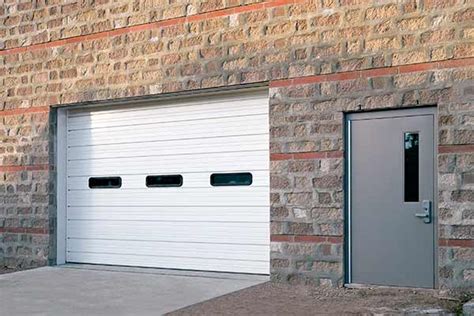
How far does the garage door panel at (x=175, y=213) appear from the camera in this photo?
10.3 metres

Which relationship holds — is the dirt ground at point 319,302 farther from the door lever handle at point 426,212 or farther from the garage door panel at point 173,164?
the garage door panel at point 173,164

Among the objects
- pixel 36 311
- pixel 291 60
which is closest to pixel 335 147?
pixel 291 60

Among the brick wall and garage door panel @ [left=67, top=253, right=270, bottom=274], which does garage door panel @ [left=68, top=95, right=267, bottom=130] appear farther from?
garage door panel @ [left=67, top=253, right=270, bottom=274]

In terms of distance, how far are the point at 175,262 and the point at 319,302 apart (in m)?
3.36

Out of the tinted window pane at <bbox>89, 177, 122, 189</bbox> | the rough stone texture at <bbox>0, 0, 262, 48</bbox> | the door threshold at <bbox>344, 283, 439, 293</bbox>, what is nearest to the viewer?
the door threshold at <bbox>344, 283, 439, 293</bbox>

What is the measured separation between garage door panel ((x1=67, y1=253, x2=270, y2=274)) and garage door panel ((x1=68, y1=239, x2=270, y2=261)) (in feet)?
0.22

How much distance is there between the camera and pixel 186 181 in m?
10.9

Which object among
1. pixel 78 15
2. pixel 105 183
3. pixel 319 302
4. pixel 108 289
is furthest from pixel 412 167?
pixel 78 15

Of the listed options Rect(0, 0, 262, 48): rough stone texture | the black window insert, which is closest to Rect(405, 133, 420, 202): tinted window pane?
Rect(0, 0, 262, 48): rough stone texture

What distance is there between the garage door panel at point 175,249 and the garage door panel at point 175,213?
1.32ft

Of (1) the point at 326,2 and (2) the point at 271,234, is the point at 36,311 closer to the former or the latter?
(2) the point at 271,234

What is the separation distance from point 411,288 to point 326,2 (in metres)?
4.00

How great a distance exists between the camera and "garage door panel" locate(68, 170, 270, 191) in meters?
10.2

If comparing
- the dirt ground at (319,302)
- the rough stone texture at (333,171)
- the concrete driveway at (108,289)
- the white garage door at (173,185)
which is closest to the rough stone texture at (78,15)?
the white garage door at (173,185)
